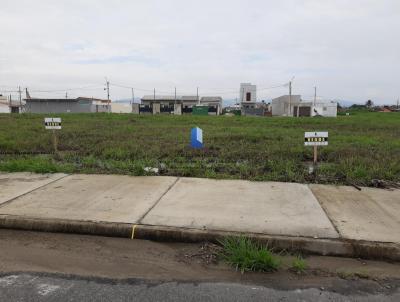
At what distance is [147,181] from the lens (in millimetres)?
6773

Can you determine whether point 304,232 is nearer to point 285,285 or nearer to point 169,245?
point 285,285

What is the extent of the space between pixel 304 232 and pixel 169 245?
5.48 feet

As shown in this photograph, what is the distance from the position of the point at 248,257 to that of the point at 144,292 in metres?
1.16

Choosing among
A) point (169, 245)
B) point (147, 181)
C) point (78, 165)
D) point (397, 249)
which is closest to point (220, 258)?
point (169, 245)

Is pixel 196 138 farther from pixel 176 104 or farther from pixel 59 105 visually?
pixel 176 104

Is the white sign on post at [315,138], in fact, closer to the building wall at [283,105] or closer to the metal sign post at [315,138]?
the metal sign post at [315,138]

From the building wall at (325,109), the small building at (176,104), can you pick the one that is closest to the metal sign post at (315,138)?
the building wall at (325,109)

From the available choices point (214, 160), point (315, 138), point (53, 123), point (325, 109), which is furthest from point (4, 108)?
point (315, 138)

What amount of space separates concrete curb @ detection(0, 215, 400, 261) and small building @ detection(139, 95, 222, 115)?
6802 cm

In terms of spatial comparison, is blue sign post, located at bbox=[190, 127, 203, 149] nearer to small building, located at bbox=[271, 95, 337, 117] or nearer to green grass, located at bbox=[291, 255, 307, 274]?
green grass, located at bbox=[291, 255, 307, 274]

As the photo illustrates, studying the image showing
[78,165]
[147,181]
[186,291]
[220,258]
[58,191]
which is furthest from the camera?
[78,165]

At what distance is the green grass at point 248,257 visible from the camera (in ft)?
11.9

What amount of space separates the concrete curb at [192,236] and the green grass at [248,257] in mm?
235

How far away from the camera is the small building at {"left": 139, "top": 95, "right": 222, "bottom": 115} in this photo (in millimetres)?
77250
